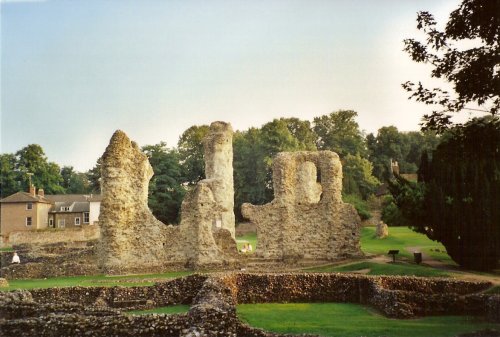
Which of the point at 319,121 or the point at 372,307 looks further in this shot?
the point at 319,121

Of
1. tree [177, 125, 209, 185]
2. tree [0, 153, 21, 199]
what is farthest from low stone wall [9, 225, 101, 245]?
tree [0, 153, 21, 199]

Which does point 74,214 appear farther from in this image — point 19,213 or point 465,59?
point 465,59

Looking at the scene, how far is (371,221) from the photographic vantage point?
182 ft

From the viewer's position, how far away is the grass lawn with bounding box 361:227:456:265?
2858cm

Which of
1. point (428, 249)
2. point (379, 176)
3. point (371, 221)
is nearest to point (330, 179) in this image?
point (428, 249)

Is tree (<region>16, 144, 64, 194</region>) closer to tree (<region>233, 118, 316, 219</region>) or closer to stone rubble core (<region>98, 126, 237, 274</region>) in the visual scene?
tree (<region>233, 118, 316, 219</region>)

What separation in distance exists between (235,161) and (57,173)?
109 ft

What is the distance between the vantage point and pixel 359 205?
5522 centimetres

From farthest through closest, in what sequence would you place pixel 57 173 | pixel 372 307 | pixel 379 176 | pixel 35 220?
pixel 57 173 < pixel 379 176 < pixel 35 220 < pixel 372 307

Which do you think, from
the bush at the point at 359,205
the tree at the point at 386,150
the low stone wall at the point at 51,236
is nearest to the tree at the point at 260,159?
the bush at the point at 359,205

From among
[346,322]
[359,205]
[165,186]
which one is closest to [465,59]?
[346,322]

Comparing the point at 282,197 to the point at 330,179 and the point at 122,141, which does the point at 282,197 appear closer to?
the point at 330,179

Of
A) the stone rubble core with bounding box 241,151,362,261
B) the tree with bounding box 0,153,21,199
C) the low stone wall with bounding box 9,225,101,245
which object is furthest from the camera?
the tree with bounding box 0,153,21,199

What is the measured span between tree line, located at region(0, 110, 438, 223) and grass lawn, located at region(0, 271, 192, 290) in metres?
34.1
